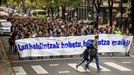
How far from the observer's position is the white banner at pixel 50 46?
28391 millimetres

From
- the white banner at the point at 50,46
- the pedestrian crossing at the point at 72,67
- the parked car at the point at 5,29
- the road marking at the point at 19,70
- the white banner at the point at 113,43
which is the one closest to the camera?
the road marking at the point at 19,70

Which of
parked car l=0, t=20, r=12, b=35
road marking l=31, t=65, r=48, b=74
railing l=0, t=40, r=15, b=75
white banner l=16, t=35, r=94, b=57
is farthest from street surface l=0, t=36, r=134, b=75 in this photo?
parked car l=0, t=20, r=12, b=35

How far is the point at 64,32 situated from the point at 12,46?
4.15 m

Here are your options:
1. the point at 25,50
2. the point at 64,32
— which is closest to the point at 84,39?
the point at 25,50

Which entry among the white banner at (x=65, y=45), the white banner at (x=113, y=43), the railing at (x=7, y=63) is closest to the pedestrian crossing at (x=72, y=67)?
the railing at (x=7, y=63)

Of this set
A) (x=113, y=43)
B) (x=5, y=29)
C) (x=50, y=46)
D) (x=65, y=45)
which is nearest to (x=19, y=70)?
(x=50, y=46)

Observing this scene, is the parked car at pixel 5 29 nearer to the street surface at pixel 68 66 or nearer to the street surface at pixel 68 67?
the street surface at pixel 68 66

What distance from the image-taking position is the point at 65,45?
29344mm

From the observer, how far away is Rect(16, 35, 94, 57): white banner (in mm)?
28391

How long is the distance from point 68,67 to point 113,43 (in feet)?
21.0

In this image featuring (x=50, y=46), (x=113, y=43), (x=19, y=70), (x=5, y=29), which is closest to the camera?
(x=19, y=70)

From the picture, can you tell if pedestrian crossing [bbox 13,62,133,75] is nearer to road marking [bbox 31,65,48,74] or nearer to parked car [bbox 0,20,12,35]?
road marking [bbox 31,65,48,74]

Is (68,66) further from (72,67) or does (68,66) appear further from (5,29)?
(5,29)

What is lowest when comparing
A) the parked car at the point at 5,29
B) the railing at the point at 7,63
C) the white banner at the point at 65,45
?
the parked car at the point at 5,29
